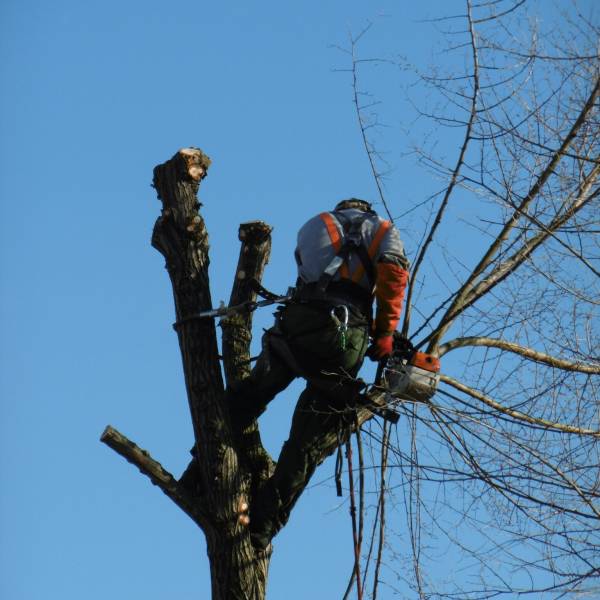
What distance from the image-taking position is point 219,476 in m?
7.68

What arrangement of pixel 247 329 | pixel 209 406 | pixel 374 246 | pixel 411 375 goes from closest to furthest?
pixel 411 375, pixel 209 406, pixel 374 246, pixel 247 329

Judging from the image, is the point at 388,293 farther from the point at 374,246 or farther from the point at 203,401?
the point at 203,401

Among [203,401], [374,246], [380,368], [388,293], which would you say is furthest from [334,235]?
[203,401]

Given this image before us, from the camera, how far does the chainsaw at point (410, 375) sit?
25.2 feet

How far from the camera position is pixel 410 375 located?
7.67m

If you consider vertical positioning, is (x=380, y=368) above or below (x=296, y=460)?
above

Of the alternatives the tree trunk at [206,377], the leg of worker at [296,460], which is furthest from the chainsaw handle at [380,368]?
the tree trunk at [206,377]

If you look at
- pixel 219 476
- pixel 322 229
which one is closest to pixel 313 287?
pixel 322 229

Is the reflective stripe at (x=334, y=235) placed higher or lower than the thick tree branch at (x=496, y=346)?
higher

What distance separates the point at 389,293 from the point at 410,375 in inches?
18.4

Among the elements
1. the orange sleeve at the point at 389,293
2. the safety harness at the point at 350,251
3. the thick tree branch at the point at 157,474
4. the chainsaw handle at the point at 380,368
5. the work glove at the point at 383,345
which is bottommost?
the thick tree branch at the point at 157,474

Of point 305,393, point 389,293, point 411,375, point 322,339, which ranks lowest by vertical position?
point 411,375

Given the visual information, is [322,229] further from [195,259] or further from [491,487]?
[491,487]

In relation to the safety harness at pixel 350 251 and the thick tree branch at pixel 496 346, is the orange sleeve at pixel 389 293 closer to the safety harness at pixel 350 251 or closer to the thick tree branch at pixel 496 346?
the safety harness at pixel 350 251
